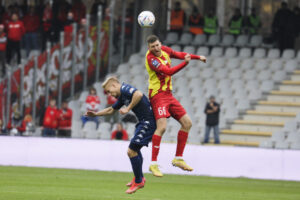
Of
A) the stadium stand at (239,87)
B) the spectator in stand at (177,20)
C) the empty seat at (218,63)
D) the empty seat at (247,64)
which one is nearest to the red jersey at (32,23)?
the stadium stand at (239,87)

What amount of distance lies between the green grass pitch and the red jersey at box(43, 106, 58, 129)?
10.8 ft

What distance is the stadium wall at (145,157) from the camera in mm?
20708

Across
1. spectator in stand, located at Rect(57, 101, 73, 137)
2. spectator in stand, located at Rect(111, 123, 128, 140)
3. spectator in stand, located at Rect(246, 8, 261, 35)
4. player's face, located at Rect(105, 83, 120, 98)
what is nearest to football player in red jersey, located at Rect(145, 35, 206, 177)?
player's face, located at Rect(105, 83, 120, 98)

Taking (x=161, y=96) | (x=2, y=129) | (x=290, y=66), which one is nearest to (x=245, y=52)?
(x=290, y=66)

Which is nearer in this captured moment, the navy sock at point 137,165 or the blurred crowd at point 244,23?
the navy sock at point 137,165

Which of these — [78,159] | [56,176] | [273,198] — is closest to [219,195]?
[273,198]

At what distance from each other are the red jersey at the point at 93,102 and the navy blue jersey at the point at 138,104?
1151cm

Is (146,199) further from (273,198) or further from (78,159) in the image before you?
(78,159)

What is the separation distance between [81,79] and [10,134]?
448cm

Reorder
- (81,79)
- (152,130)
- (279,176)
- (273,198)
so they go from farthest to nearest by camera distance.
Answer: (81,79) < (279,176) < (273,198) < (152,130)

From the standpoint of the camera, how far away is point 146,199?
1380 centimetres

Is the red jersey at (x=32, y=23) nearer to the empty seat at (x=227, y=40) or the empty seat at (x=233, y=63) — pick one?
the empty seat at (x=227, y=40)

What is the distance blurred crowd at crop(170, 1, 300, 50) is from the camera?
2678cm

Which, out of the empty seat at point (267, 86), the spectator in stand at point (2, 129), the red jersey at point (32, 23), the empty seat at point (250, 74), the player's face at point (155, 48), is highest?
the player's face at point (155, 48)
